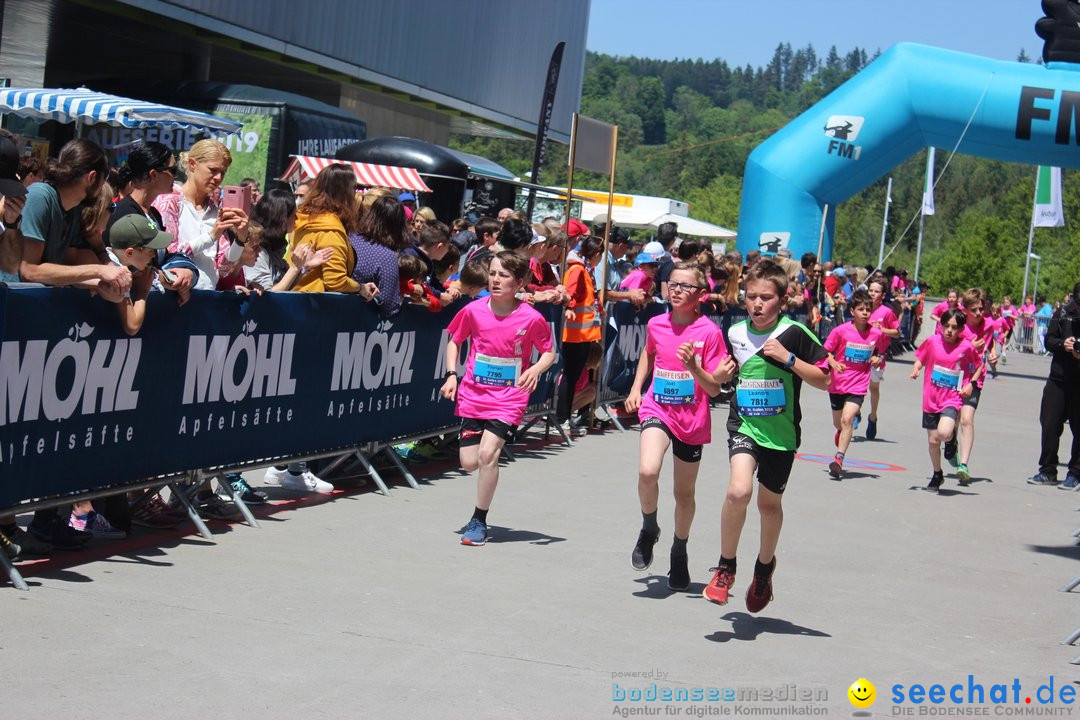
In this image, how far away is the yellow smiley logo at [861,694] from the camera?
5203mm

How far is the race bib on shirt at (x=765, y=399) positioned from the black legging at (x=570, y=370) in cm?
626

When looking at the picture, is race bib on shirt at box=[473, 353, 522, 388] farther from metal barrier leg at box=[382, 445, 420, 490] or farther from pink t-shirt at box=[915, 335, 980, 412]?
Answer: pink t-shirt at box=[915, 335, 980, 412]

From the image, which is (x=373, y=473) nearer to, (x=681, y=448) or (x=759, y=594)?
(x=681, y=448)

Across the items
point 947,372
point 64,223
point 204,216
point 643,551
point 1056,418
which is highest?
point 204,216

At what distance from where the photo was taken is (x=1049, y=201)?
43.0 meters

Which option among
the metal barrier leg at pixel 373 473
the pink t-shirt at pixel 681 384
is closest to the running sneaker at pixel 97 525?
the metal barrier leg at pixel 373 473

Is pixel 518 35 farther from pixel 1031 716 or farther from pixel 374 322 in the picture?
pixel 1031 716

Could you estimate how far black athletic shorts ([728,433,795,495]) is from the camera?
21.1 ft

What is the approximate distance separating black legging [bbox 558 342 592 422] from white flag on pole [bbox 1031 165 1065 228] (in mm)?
33456

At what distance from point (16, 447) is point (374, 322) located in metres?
3.55

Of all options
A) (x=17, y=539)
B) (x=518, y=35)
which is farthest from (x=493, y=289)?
(x=518, y=35)

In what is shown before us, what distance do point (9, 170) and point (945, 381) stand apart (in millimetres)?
9237

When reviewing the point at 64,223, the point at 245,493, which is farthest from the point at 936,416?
the point at 64,223

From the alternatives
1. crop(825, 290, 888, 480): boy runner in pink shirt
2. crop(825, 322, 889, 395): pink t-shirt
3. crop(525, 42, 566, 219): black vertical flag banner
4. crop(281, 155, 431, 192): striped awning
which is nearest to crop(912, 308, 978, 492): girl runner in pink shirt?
crop(825, 290, 888, 480): boy runner in pink shirt
